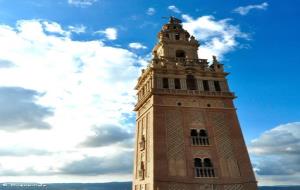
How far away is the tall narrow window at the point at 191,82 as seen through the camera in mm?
33969

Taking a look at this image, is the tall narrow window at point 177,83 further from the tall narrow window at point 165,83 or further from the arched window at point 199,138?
the arched window at point 199,138

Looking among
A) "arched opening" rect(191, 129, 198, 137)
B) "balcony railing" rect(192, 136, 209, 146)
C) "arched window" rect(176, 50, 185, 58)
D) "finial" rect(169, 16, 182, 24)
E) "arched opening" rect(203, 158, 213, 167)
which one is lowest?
"arched opening" rect(203, 158, 213, 167)

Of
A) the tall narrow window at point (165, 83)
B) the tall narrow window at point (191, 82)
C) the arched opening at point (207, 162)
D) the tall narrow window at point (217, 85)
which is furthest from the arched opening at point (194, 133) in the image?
the tall narrow window at point (217, 85)

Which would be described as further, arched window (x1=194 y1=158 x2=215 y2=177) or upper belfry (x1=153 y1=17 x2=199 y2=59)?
upper belfry (x1=153 y1=17 x2=199 y2=59)

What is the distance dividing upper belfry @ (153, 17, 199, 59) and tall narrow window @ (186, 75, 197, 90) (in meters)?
4.18

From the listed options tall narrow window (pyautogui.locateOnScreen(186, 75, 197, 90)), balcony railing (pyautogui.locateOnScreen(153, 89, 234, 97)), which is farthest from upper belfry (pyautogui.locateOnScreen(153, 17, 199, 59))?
balcony railing (pyautogui.locateOnScreen(153, 89, 234, 97))

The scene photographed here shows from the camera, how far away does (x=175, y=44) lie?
38.3 meters

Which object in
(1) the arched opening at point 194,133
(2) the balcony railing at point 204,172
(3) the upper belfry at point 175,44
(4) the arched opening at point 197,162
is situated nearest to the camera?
(2) the balcony railing at point 204,172

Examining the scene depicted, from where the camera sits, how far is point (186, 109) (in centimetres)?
3166

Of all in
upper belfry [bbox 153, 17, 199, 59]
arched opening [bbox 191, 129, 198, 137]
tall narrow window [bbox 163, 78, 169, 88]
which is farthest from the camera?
upper belfry [bbox 153, 17, 199, 59]

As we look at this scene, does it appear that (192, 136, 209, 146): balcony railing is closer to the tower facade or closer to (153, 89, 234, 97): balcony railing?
the tower facade

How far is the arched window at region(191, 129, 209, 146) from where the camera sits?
29.8 m

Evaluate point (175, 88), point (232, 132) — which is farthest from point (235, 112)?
point (175, 88)

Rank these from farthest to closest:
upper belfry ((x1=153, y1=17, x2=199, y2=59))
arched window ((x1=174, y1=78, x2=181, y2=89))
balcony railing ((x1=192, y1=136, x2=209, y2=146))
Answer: upper belfry ((x1=153, y1=17, x2=199, y2=59)) < arched window ((x1=174, y1=78, x2=181, y2=89)) < balcony railing ((x1=192, y1=136, x2=209, y2=146))
